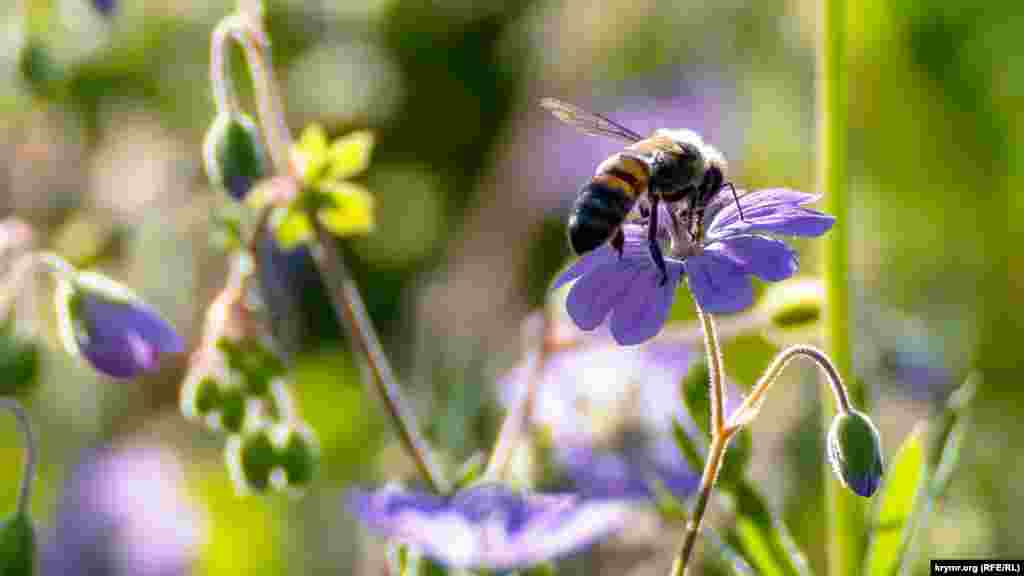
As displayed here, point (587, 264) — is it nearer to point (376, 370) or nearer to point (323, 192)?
point (376, 370)

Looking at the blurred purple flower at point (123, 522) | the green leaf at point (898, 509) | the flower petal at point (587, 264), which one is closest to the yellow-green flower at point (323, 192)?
the flower petal at point (587, 264)

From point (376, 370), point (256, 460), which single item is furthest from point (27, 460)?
point (376, 370)

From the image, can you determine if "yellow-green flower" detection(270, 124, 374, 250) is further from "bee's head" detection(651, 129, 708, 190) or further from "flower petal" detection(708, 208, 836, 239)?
"flower petal" detection(708, 208, 836, 239)

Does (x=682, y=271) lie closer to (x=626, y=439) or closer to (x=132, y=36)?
(x=626, y=439)

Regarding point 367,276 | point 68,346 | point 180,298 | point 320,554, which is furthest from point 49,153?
point 68,346

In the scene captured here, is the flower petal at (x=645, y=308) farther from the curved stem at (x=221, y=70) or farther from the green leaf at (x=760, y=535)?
the curved stem at (x=221, y=70)

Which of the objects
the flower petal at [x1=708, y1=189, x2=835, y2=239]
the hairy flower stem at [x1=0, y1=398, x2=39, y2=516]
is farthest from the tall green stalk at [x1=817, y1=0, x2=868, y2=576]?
the hairy flower stem at [x1=0, y1=398, x2=39, y2=516]
